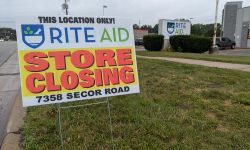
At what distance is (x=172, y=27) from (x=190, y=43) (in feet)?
12.8

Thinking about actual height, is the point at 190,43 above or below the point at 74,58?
below

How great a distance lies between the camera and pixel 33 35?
3.20m

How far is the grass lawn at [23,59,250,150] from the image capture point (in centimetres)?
382

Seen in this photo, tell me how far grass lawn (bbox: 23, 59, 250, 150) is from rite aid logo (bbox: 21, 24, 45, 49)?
132 centimetres

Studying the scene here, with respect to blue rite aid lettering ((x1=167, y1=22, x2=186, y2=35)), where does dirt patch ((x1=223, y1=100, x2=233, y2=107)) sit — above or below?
below

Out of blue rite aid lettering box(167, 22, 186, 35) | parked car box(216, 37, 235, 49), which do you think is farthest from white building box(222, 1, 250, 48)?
blue rite aid lettering box(167, 22, 186, 35)

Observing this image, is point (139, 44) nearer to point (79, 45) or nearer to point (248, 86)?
point (248, 86)

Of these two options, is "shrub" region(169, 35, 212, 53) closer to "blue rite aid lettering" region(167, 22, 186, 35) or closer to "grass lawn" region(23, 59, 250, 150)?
"blue rite aid lettering" region(167, 22, 186, 35)

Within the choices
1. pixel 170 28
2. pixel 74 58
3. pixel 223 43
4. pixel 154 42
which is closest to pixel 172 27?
pixel 170 28

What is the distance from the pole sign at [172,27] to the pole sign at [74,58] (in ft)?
68.7

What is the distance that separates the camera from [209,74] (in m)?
8.59

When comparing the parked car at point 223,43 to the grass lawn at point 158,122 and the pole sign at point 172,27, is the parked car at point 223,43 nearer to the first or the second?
the pole sign at point 172,27

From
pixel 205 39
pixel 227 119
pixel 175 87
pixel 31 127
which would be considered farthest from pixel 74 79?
pixel 205 39

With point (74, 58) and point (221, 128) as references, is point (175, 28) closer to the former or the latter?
point (221, 128)
